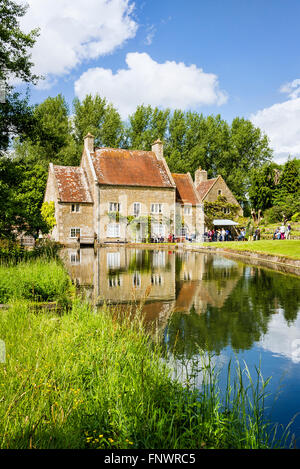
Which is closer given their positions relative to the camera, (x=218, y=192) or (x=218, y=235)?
(x=218, y=235)

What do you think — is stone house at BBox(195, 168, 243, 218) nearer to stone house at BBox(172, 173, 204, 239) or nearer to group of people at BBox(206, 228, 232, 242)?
stone house at BBox(172, 173, 204, 239)

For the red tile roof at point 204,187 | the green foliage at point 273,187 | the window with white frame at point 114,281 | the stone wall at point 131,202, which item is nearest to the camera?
the window with white frame at point 114,281

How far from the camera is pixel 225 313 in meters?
10.3

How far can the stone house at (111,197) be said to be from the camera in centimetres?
4397

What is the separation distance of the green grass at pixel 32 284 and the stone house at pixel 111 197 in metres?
32.7

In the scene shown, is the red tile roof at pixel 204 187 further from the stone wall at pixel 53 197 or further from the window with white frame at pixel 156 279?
the window with white frame at pixel 156 279

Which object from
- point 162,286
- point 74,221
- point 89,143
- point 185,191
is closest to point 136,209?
point 74,221

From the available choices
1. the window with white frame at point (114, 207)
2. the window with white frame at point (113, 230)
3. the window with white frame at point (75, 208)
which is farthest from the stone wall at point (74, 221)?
the window with white frame at point (114, 207)

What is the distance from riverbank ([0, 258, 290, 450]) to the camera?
11.6 ft

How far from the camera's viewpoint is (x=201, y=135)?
217 feet

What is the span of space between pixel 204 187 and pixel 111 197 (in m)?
16.2

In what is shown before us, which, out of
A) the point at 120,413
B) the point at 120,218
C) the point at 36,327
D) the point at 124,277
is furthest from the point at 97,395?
the point at 120,218

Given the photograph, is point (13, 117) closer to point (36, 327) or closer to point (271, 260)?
point (36, 327)

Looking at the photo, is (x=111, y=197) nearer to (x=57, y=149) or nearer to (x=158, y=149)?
(x=57, y=149)
